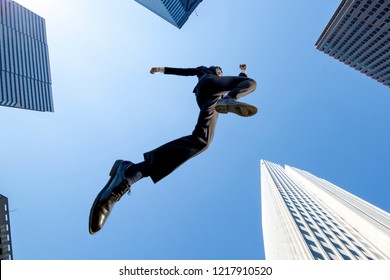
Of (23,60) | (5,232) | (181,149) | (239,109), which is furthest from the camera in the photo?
(23,60)

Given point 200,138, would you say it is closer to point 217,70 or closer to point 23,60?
point 217,70

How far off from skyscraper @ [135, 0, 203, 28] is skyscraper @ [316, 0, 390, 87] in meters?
45.6

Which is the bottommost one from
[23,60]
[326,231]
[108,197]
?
[326,231]

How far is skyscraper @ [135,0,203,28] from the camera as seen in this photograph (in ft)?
258

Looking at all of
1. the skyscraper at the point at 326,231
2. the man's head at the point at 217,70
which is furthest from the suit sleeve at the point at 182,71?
the skyscraper at the point at 326,231

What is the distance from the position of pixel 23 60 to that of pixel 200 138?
100 meters

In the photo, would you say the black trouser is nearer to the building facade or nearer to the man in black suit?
the man in black suit

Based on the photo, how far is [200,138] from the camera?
439 cm

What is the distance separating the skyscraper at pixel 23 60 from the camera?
77812mm

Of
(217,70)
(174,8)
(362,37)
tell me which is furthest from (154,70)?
(362,37)

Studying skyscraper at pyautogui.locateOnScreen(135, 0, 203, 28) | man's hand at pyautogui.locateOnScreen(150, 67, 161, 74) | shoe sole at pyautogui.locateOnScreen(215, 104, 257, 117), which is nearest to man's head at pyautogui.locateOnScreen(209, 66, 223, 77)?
man's hand at pyautogui.locateOnScreen(150, 67, 161, 74)

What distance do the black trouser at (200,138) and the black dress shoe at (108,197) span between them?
429 millimetres

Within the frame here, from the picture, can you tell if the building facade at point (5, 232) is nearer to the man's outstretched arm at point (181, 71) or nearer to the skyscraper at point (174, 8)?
the man's outstretched arm at point (181, 71)
